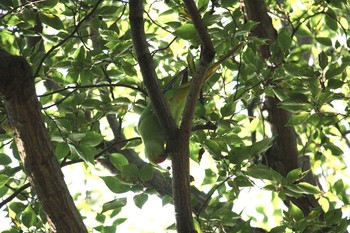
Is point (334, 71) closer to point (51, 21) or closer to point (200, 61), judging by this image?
point (200, 61)

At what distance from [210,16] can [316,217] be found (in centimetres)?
100

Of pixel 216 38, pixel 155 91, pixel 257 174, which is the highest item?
pixel 216 38

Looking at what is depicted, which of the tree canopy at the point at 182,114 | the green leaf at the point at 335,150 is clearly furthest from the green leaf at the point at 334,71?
the green leaf at the point at 335,150

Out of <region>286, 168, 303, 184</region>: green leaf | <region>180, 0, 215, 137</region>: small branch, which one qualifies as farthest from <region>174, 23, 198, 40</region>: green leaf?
<region>286, 168, 303, 184</region>: green leaf

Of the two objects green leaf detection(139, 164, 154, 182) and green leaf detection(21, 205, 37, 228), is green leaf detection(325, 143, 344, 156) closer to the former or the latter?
green leaf detection(139, 164, 154, 182)

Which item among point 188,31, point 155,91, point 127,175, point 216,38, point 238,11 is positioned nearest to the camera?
point 155,91

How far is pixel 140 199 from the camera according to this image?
2279 millimetres

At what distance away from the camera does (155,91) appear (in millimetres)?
1725

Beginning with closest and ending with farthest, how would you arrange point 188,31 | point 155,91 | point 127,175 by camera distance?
point 155,91 → point 188,31 → point 127,175

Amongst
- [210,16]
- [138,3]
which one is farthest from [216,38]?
[138,3]

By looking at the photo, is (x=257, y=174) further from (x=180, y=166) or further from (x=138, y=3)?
(x=138, y=3)

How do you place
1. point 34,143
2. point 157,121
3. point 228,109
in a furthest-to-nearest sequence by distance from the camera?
point 228,109 < point 157,121 < point 34,143

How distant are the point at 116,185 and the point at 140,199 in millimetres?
141

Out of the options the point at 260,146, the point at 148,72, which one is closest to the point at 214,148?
the point at 260,146
